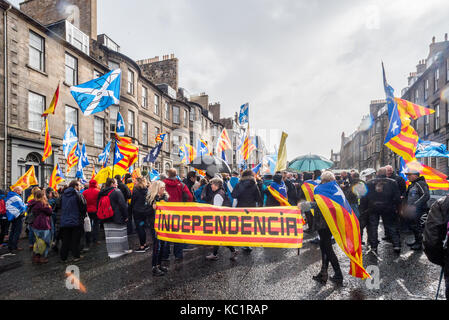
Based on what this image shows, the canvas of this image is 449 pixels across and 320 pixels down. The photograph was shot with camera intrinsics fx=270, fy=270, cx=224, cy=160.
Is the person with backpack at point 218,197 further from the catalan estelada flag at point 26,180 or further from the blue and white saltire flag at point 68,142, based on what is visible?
the blue and white saltire flag at point 68,142

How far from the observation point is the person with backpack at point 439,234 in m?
2.86

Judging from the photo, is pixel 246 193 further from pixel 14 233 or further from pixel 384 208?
pixel 14 233

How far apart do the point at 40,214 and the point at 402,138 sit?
30.1 feet

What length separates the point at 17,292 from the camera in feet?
15.0

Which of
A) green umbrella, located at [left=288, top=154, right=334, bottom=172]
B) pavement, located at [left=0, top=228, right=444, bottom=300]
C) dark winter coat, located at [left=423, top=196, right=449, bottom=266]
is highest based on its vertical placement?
green umbrella, located at [left=288, top=154, right=334, bottom=172]

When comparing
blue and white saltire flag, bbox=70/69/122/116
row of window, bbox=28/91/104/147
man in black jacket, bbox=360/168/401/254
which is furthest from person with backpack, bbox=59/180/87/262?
row of window, bbox=28/91/104/147

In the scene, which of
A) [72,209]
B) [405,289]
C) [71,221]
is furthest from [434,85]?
[71,221]

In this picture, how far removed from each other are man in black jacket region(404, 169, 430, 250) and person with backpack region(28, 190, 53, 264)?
8839 millimetres

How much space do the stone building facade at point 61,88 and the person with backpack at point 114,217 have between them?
271 inches

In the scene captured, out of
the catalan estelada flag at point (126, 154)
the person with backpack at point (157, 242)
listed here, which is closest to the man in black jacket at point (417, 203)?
the person with backpack at point (157, 242)

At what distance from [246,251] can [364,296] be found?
9.92ft

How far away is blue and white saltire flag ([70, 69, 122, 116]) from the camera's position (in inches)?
321

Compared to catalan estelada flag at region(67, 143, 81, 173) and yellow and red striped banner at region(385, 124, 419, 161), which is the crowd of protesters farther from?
catalan estelada flag at region(67, 143, 81, 173)

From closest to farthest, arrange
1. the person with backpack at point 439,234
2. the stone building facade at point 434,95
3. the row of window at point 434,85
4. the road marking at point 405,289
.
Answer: the person with backpack at point 439,234, the road marking at point 405,289, the stone building facade at point 434,95, the row of window at point 434,85
